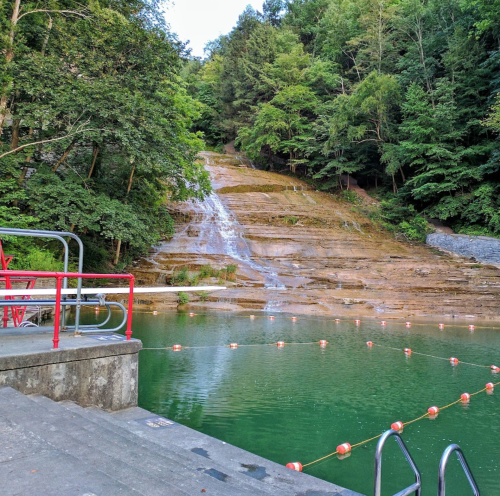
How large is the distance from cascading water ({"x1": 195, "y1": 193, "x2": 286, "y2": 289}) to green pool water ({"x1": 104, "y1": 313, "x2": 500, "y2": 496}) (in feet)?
25.2

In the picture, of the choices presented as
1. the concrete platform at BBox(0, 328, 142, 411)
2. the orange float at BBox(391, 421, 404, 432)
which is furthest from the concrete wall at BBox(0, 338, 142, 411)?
the orange float at BBox(391, 421, 404, 432)

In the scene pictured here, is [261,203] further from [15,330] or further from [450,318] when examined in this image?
[15,330]

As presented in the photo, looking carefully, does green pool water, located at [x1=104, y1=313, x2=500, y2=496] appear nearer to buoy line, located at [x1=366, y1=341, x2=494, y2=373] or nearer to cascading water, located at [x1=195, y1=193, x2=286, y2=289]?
buoy line, located at [x1=366, y1=341, x2=494, y2=373]

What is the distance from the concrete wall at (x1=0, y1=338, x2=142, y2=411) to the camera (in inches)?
133

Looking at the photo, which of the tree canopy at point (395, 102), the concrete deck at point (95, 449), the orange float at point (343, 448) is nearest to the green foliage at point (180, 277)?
the concrete deck at point (95, 449)

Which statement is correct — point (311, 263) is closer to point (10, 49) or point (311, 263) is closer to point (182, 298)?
point (182, 298)

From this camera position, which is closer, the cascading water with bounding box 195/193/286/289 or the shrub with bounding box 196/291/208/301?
the shrub with bounding box 196/291/208/301

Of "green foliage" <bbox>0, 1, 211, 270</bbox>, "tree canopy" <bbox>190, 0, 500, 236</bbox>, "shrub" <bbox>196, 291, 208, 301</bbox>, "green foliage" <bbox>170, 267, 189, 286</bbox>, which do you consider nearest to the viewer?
"green foliage" <bbox>0, 1, 211, 270</bbox>

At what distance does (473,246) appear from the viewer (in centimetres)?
2088

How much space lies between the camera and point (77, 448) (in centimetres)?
230

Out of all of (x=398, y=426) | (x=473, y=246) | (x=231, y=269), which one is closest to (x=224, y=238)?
(x=231, y=269)

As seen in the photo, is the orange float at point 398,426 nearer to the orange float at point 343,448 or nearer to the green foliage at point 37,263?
the orange float at point 343,448

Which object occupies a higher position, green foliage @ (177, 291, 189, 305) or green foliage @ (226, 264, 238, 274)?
green foliage @ (226, 264, 238, 274)

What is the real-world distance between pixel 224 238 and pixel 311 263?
193 inches
